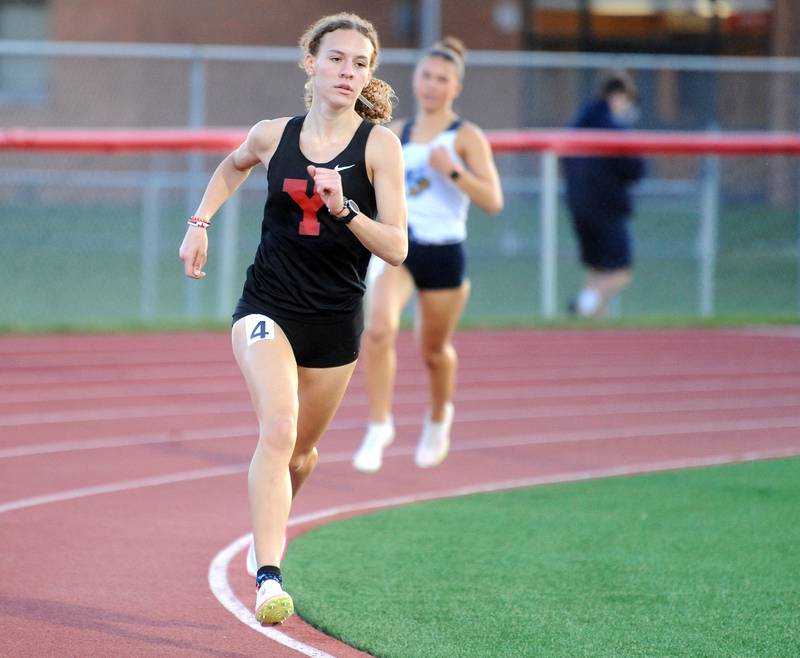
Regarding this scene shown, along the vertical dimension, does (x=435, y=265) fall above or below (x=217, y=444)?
above

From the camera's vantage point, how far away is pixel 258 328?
5.61 m

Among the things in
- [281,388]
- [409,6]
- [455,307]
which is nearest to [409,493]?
[455,307]

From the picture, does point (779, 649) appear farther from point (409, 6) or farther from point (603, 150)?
point (409, 6)

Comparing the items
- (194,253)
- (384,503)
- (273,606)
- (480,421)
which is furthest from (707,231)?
(273,606)

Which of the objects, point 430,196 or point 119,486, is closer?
point 119,486

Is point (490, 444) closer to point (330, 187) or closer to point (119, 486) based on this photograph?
point (119, 486)

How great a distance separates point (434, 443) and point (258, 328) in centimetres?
387

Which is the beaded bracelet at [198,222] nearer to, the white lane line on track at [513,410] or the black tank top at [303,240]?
the black tank top at [303,240]

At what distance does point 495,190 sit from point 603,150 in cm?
763


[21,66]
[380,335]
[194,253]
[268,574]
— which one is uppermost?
[21,66]

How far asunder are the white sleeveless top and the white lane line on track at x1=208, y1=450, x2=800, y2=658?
1472 mm

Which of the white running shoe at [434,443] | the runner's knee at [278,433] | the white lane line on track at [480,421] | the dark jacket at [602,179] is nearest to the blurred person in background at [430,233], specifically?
the white running shoe at [434,443]

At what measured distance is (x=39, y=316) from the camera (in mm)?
16984

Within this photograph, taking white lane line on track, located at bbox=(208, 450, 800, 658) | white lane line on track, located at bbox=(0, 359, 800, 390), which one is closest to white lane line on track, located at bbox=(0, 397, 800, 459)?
white lane line on track, located at bbox=(208, 450, 800, 658)
